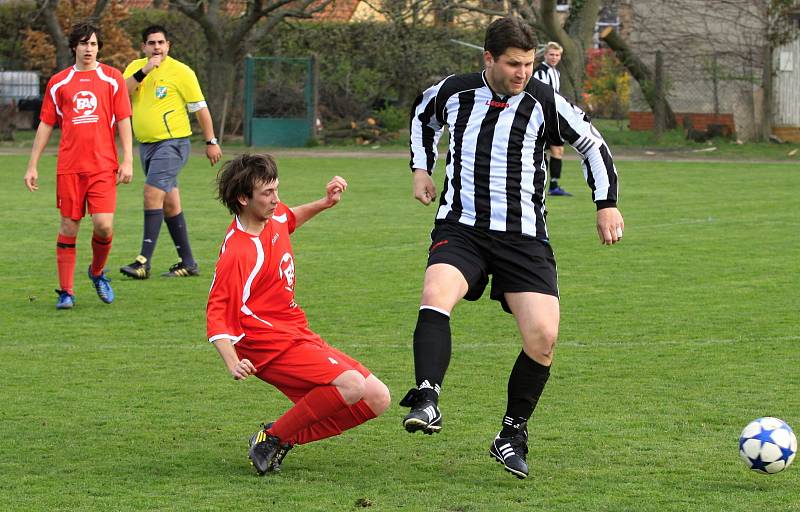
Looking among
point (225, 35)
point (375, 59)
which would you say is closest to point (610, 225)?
point (225, 35)

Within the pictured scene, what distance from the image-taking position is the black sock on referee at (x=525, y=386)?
5406mm

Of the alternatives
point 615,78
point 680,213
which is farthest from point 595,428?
point 615,78

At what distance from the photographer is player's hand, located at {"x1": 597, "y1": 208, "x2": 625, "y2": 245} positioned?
5488 mm

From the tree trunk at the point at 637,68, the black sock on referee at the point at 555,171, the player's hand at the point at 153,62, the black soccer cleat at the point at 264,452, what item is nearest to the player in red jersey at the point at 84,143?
the player's hand at the point at 153,62

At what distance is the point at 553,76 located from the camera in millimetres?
16984

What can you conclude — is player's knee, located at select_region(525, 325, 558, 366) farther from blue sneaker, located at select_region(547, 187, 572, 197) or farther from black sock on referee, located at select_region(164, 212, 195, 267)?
blue sneaker, located at select_region(547, 187, 572, 197)

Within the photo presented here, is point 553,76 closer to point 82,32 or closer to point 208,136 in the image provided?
point 208,136

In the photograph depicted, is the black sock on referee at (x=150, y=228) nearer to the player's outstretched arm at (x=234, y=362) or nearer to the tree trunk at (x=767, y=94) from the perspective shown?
the player's outstretched arm at (x=234, y=362)

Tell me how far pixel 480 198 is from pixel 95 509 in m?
2.01

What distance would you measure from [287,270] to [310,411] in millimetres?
568

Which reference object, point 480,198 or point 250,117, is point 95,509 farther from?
point 250,117

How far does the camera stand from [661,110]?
28.5 m

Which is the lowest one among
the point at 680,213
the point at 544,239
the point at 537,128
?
the point at 680,213

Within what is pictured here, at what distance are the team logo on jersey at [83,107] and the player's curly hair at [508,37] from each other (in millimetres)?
4736
